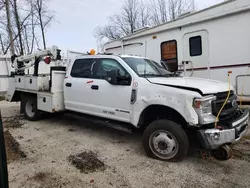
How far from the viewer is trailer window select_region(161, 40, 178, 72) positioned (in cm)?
675

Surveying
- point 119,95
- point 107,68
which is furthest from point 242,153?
point 107,68

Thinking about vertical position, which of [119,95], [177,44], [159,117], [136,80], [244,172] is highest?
[177,44]

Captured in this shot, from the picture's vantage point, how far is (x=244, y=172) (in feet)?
10.9

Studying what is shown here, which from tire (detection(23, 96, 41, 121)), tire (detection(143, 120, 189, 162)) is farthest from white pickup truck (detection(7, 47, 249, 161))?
tire (detection(23, 96, 41, 121))

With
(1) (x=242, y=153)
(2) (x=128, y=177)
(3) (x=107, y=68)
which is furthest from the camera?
(3) (x=107, y=68)

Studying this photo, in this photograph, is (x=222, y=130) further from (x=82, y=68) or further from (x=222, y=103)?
(x=82, y=68)

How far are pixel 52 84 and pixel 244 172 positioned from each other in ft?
14.9

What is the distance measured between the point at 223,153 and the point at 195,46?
12.0 ft

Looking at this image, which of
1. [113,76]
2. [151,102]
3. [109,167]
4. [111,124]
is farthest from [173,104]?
[111,124]

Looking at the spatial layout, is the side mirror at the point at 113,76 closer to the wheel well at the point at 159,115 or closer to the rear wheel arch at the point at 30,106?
the wheel well at the point at 159,115

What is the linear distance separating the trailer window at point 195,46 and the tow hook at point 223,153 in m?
3.38

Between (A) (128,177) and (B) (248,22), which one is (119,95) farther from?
(B) (248,22)

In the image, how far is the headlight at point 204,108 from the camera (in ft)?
10.9

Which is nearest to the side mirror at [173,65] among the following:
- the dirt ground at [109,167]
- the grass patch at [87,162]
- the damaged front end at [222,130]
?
the dirt ground at [109,167]
